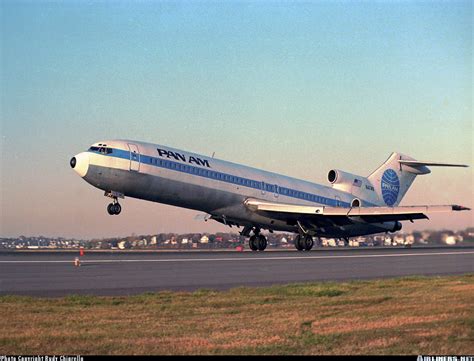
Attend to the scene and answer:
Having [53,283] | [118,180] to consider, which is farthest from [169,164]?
[53,283]

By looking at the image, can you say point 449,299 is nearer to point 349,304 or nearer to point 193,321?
point 349,304

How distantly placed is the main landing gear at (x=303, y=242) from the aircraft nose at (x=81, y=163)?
16.8 meters

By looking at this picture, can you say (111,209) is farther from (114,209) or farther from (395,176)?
(395,176)

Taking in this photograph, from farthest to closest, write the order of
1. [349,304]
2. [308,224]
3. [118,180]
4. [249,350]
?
[308,224], [118,180], [349,304], [249,350]

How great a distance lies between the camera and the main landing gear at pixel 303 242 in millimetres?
49406

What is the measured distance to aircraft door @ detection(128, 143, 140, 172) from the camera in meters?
39.7

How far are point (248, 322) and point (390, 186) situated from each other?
47927mm

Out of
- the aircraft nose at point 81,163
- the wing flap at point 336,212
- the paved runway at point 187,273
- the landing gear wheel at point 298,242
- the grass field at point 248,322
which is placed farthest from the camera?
the landing gear wheel at point 298,242

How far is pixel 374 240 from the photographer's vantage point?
62312 millimetres

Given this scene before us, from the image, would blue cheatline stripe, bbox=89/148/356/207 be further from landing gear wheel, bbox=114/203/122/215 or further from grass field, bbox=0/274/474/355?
grass field, bbox=0/274/474/355

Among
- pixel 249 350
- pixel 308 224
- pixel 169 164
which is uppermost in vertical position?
pixel 169 164

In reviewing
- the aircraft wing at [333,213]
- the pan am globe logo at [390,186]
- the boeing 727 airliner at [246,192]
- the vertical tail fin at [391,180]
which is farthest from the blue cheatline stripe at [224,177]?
the pan am globe logo at [390,186]

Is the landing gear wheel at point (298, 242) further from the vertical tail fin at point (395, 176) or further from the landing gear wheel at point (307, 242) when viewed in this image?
the vertical tail fin at point (395, 176)

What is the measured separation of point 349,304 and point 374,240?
45895 millimetres
